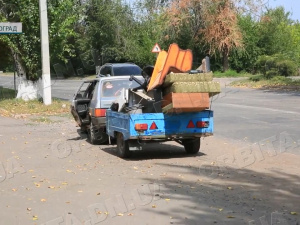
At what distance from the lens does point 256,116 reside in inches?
663

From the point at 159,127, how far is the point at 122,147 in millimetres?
1103

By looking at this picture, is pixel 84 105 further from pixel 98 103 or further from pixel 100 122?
pixel 100 122

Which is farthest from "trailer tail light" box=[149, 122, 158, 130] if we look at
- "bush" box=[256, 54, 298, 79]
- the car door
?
"bush" box=[256, 54, 298, 79]

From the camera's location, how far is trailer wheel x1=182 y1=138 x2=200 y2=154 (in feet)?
36.1

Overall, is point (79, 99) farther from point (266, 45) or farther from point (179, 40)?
point (266, 45)

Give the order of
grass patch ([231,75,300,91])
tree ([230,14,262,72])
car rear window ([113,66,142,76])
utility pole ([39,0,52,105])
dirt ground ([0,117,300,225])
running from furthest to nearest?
tree ([230,14,262,72])
grass patch ([231,75,300,91])
car rear window ([113,66,142,76])
utility pole ([39,0,52,105])
dirt ground ([0,117,300,225])

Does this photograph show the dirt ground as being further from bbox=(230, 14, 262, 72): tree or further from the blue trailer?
bbox=(230, 14, 262, 72): tree

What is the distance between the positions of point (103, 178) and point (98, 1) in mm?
45653

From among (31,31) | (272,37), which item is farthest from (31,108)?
(272,37)

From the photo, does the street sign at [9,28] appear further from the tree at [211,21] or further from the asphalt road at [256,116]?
the tree at [211,21]

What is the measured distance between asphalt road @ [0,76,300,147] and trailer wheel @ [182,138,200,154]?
6.41ft

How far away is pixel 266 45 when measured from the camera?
156 ft

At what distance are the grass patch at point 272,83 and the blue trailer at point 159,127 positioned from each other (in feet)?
61.2

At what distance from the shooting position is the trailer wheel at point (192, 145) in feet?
36.1
